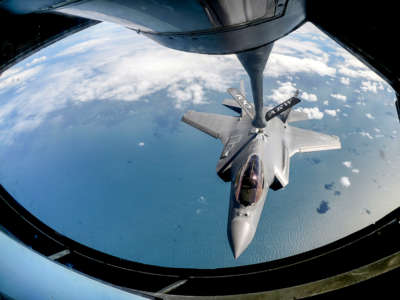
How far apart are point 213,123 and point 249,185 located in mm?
6708

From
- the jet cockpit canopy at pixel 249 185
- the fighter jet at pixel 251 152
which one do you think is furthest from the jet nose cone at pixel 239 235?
the jet cockpit canopy at pixel 249 185

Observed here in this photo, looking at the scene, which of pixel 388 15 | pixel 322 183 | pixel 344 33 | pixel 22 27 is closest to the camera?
pixel 388 15

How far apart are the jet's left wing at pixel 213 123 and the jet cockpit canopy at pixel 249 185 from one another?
4.92m

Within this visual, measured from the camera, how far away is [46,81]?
43.0 metres

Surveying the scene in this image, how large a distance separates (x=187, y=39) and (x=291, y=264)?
1909 mm

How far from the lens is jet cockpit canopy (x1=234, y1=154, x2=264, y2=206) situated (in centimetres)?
565

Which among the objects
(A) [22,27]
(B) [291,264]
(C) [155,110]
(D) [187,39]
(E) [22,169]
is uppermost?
(A) [22,27]

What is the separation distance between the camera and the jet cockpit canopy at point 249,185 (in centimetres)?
565

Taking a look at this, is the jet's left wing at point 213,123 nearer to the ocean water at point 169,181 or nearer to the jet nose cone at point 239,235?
the jet nose cone at point 239,235

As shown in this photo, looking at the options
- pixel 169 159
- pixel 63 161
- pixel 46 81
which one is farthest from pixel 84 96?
pixel 169 159

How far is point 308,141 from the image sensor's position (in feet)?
33.8

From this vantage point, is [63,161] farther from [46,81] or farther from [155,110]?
[46,81]

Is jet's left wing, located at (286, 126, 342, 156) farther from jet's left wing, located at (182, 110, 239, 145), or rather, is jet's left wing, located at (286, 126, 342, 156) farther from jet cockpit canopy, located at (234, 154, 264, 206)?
jet cockpit canopy, located at (234, 154, 264, 206)

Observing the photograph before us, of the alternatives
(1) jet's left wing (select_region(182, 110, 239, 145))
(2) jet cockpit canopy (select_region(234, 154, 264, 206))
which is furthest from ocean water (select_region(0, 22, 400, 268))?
(2) jet cockpit canopy (select_region(234, 154, 264, 206))
